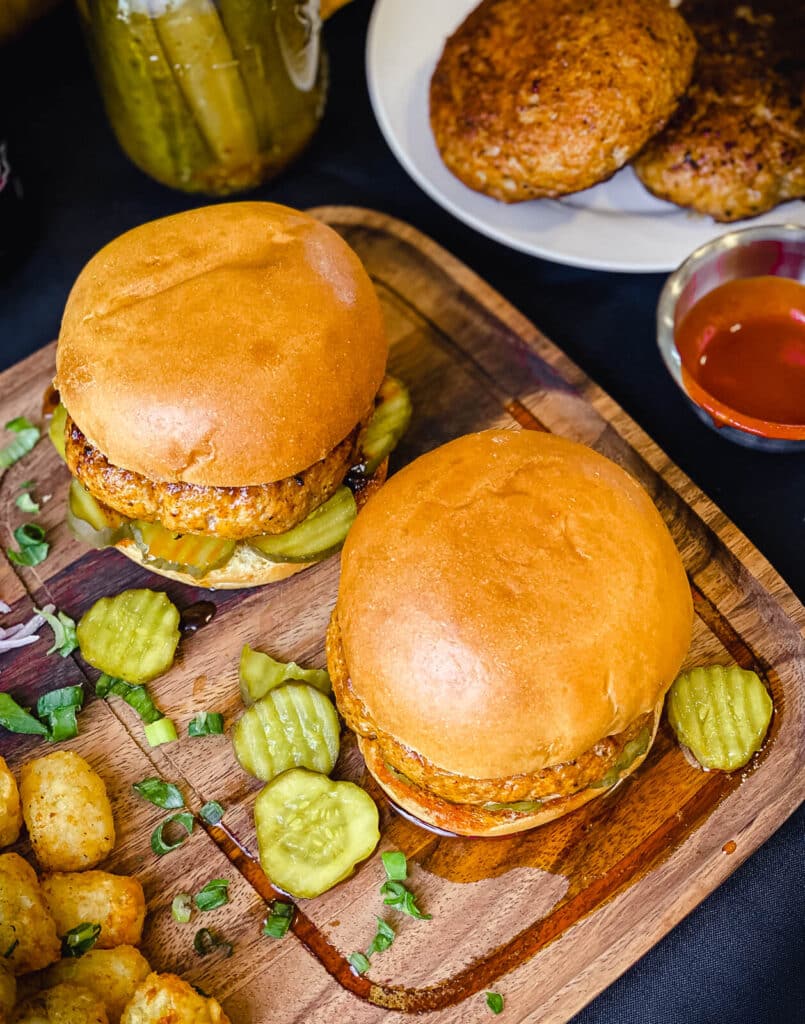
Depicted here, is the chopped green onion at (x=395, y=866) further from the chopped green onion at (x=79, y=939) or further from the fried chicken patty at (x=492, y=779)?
the chopped green onion at (x=79, y=939)

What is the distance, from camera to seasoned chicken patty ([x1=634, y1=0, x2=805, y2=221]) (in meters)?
3.10

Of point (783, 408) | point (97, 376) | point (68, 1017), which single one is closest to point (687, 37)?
point (783, 408)

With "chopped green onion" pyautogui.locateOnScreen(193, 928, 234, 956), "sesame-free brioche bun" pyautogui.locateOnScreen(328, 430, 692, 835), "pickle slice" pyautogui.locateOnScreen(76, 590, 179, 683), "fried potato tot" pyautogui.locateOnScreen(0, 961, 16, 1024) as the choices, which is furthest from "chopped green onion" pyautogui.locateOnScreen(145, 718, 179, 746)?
"fried potato tot" pyautogui.locateOnScreen(0, 961, 16, 1024)

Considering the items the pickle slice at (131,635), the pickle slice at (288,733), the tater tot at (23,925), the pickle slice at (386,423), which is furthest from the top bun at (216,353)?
the tater tot at (23,925)

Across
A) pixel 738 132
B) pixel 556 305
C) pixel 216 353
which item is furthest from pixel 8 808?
pixel 738 132

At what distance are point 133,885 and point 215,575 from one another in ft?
2.66

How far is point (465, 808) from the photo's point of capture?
7.89 ft

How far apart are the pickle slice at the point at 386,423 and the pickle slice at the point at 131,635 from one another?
0.71 m

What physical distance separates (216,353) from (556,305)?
1.42m

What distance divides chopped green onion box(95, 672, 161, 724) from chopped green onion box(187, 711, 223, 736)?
0.06m

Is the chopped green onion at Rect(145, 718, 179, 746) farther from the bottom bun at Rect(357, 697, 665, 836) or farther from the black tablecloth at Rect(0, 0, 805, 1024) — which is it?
the black tablecloth at Rect(0, 0, 805, 1024)

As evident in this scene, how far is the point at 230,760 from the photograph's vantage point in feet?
8.94

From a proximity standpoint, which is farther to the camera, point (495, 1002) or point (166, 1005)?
point (495, 1002)

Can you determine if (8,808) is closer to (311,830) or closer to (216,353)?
(311,830)
